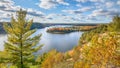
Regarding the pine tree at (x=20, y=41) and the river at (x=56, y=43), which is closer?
the pine tree at (x=20, y=41)

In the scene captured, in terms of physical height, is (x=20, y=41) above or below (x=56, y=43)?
above

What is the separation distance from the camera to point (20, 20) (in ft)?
63.4

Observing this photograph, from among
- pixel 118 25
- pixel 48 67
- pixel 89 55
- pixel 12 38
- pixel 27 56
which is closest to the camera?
pixel 89 55

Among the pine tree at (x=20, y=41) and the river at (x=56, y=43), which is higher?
the pine tree at (x=20, y=41)

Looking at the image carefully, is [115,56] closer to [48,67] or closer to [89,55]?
[89,55]

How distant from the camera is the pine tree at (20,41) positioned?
1931cm

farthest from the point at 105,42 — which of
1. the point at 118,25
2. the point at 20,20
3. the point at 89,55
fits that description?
the point at 118,25

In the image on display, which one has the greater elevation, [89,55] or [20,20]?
[20,20]

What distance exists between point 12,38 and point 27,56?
2532 millimetres

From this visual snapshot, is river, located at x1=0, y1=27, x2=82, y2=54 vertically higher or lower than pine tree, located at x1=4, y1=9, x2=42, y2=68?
lower

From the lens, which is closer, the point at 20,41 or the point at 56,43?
the point at 20,41

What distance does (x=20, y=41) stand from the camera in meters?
19.5

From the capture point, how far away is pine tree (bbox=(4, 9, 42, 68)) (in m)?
19.3

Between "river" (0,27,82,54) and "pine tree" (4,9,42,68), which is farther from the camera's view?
"river" (0,27,82,54)
